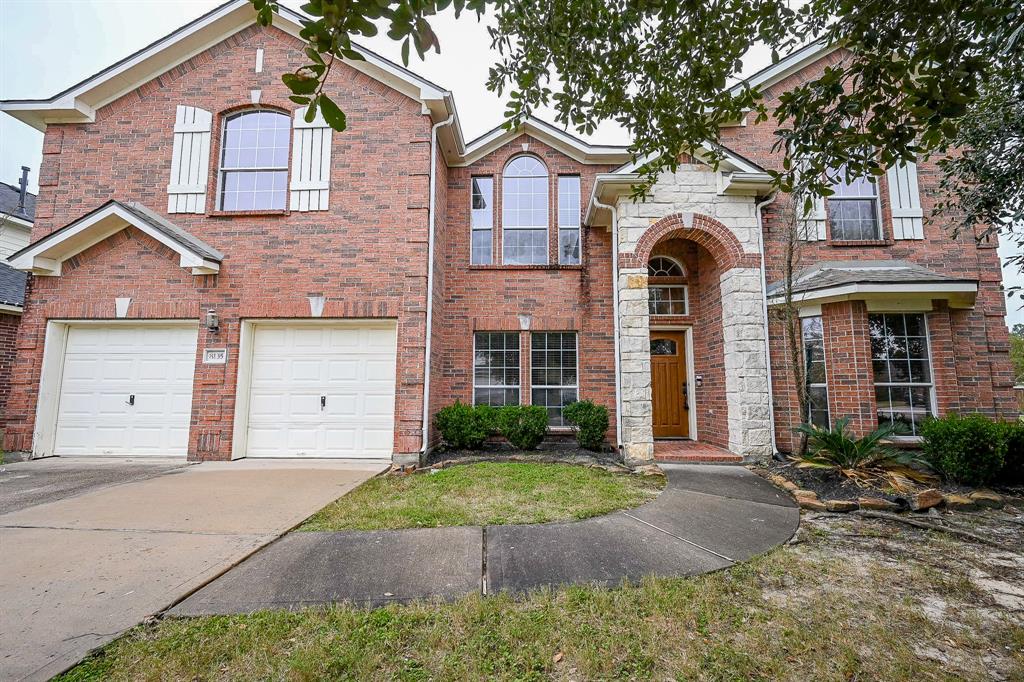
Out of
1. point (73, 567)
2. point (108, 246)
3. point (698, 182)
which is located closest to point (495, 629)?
point (73, 567)

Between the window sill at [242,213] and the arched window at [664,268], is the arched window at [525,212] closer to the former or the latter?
the arched window at [664,268]

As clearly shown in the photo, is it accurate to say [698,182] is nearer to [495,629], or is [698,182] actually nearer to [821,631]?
[821,631]

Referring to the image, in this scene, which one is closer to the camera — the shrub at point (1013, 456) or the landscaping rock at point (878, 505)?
the landscaping rock at point (878, 505)

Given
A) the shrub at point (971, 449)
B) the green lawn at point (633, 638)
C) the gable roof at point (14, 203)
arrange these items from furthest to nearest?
1. the gable roof at point (14, 203)
2. the shrub at point (971, 449)
3. the green lawn at point (633, 638)

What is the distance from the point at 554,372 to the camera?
8.63 m

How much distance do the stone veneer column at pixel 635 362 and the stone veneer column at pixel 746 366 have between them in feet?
4.69

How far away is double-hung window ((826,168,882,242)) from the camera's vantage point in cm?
823

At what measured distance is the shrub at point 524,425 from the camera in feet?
25.1

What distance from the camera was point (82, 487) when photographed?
5.19 metres

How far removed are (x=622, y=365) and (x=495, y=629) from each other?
5.25 m

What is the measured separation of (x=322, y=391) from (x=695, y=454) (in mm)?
6290

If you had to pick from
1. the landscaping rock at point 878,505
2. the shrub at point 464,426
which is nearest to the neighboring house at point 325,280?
the shrub at point 464,426

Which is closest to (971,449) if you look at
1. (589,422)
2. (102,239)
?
(589,422)

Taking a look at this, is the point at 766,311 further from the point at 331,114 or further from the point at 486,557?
the point at 331,114
